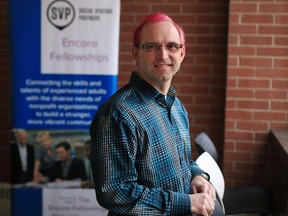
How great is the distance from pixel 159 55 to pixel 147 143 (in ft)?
0.98

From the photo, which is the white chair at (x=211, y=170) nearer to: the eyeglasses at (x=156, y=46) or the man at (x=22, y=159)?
the eyeglasses at (x=156, y=46)

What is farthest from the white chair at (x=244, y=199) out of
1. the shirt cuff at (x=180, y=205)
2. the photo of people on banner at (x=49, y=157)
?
the shirt cuff at (x=180, y=205)

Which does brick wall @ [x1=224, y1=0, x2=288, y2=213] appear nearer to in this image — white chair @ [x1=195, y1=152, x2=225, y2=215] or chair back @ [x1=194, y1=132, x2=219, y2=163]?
chair back @ [x1=194, y1=132, x2=219, y2=163]

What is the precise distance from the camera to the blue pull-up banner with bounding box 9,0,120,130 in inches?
101

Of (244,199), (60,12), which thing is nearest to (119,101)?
(244,199)

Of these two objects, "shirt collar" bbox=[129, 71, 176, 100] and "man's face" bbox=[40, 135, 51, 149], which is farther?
"man's face" bbox=[40, 135, 51, 149]

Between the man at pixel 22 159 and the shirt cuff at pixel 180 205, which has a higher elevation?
the shirt cuff at pixel 180 205

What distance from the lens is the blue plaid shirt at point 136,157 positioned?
1198mm

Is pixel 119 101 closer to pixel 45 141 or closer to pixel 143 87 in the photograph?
pixel 143 87

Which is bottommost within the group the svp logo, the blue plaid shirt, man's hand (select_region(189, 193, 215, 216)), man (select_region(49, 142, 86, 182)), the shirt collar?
man (select_region(49, 142, 86, 182))

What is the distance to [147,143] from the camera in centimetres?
126

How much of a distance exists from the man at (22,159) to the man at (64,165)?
0.53ft

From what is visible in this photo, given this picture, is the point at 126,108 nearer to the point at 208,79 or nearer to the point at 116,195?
the point at 116,195

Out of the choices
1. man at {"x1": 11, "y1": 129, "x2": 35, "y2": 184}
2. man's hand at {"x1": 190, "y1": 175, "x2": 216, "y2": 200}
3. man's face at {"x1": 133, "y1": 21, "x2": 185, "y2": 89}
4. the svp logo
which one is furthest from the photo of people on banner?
man's face at {"x1": 133, "y1": 21, "x2": 185, "y2": 89}
